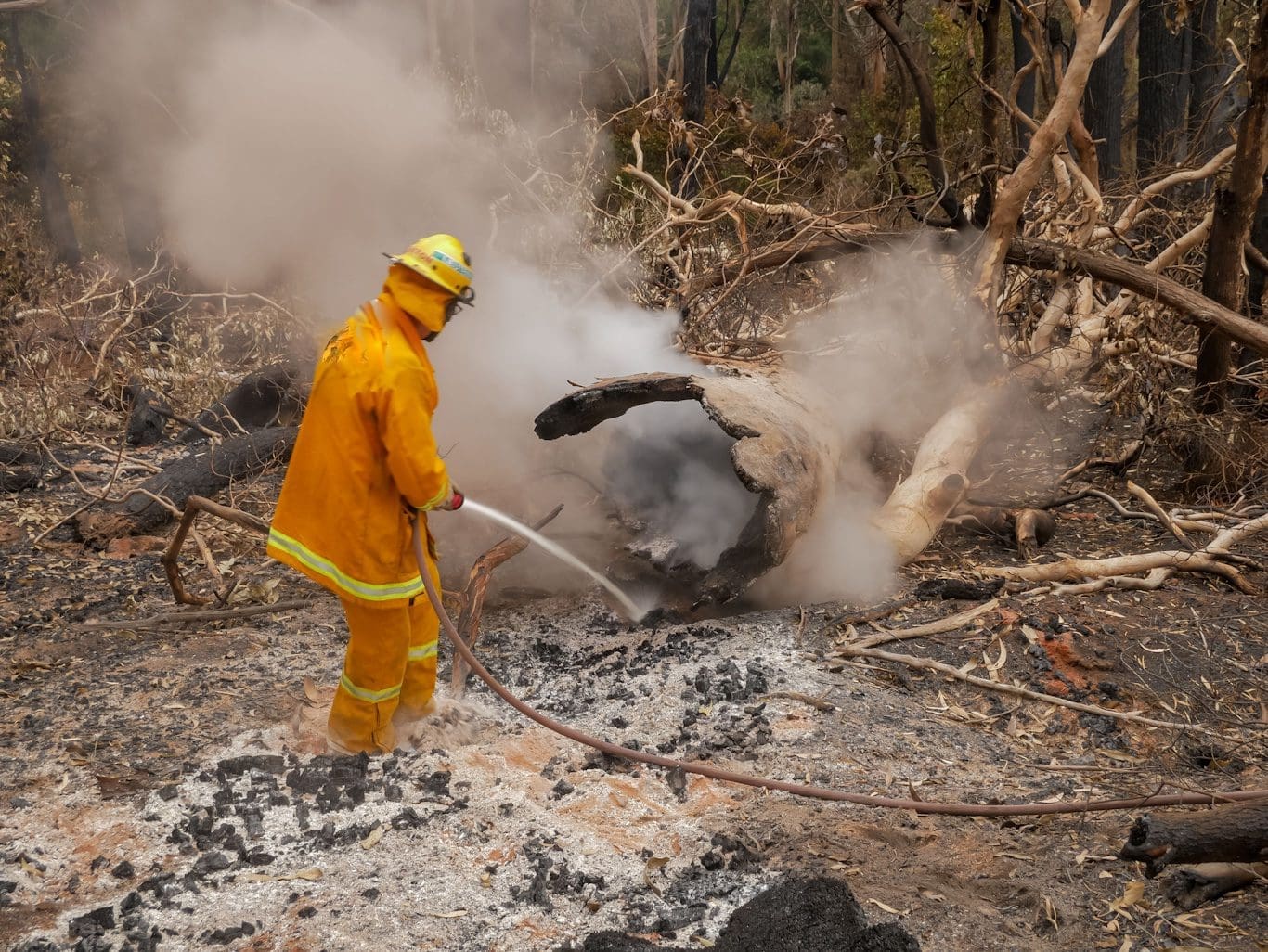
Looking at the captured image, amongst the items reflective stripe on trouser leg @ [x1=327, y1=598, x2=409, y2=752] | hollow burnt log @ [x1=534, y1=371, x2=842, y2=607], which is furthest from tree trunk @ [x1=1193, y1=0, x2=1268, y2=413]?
reflective stripe on trouser leg @ [x1=327, y1=598, x2=409, y2=752]

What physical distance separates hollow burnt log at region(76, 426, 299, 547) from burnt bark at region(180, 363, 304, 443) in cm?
111

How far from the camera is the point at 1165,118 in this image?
1172 cm

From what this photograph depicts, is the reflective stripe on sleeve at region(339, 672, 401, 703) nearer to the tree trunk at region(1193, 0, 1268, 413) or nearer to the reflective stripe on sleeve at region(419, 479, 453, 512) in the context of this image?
the reflective stripe on sleeve at region(419, 479, 453, 512)

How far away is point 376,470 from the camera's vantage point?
3631 millimetres

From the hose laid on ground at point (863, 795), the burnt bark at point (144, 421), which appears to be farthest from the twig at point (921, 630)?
the burnt bark at point (144, 421)

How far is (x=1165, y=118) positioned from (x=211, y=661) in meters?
11.5

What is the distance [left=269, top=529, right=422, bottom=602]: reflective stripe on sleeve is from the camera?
365 cm

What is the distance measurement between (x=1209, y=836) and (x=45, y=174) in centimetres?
1537

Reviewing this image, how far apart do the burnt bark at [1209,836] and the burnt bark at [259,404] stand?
660 centimetres

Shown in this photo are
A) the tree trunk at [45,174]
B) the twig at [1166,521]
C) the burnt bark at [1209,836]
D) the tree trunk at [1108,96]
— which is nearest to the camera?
the burnt bark at [1209,836]

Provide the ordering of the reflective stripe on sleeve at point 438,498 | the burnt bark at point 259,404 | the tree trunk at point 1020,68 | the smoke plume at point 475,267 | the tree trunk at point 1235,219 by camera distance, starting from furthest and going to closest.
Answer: the tree trunk at point 1020,68
the burnt bark at point 259,404
the tree trunk at point 1235,219
the smoke plume at point 475,267
the reflective stripe on sleeve at point 438,498

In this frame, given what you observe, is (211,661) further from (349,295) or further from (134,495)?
(349,295)

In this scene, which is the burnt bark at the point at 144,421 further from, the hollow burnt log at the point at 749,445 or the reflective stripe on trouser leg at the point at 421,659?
the reflective stripe on trouser leg at the point at 421,659

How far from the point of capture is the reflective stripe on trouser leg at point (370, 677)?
3723 millimetres
